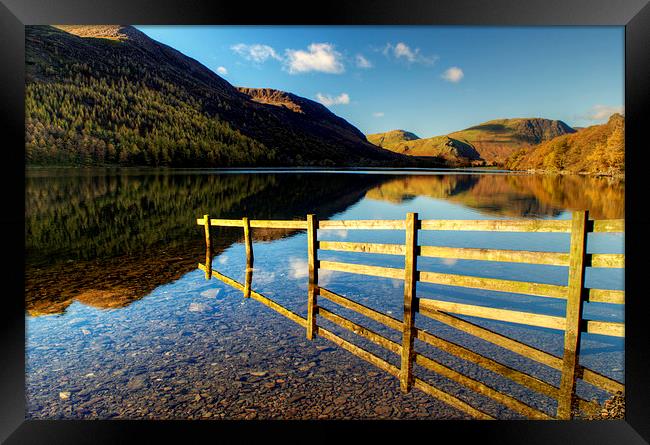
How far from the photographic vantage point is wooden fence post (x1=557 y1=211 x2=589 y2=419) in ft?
23.0

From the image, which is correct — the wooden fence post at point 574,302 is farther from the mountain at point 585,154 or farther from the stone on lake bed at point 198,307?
the mountain at point 585,154

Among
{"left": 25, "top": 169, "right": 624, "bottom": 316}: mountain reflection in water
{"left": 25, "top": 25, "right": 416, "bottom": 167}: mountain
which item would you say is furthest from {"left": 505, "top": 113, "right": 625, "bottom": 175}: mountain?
{"left": 25, "top": 25, "right": 416, "bottom": 167}: mountain

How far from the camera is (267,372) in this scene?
24.9 ft

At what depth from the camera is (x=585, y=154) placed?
13350 centimetres

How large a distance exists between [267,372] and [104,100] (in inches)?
6204

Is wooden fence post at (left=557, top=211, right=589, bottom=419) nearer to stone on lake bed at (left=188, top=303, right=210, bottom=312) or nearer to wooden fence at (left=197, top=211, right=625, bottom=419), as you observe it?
wooden fence at (left=197, top=211, right=625, bottom=419)

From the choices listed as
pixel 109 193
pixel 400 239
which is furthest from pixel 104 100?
pixel 400 239

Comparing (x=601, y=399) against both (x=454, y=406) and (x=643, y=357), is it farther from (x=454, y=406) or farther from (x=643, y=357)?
(x=643, y=357)

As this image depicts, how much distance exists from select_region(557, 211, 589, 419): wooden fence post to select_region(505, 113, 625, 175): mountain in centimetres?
9906
